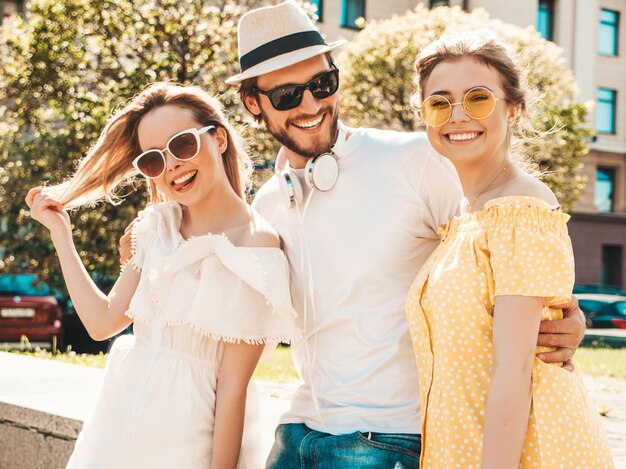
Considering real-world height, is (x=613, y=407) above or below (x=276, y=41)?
below

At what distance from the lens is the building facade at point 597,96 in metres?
30.6

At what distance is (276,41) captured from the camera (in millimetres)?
3082

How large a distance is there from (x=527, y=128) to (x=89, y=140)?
9208 millimetres

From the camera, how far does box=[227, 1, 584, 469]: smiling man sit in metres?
2.76

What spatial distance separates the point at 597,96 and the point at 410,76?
1567cm

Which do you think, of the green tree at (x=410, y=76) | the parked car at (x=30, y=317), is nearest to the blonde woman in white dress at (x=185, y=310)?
the parked car at (x=30, y=317)

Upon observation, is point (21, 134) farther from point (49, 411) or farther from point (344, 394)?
point (344, 394)

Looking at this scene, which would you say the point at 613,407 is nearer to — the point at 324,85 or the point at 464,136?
the point at 324,85

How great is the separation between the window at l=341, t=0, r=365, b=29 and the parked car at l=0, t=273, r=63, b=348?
1733 cm

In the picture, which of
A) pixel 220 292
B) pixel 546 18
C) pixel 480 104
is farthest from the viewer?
pixel 546 18

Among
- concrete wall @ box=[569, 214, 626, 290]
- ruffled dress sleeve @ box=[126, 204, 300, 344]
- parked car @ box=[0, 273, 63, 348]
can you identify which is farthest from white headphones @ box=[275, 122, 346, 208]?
concrete wall @ box=[569, 214, 626, 290]

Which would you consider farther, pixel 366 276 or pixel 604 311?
pixel 604 311

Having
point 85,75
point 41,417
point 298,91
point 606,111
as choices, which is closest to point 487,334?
point 298,91

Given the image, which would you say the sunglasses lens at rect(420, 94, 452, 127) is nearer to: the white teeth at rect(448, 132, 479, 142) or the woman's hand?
Answer: the white teeth at rect(448, 132, 479, 142)
